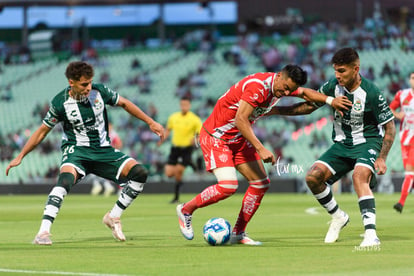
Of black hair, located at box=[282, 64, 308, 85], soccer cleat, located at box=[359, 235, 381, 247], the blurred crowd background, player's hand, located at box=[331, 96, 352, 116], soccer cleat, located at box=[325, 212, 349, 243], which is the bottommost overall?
the blurred crowd background

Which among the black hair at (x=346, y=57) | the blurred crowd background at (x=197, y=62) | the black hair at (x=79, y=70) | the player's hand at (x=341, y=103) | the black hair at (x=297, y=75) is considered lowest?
the blurred crowd background at (x=197, y=62)

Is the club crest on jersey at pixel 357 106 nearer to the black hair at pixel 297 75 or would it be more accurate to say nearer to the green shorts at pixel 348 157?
the green shorts at pixel 348 157

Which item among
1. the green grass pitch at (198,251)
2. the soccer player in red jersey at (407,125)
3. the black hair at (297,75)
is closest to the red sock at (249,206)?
the green grass pitch at (198,251)

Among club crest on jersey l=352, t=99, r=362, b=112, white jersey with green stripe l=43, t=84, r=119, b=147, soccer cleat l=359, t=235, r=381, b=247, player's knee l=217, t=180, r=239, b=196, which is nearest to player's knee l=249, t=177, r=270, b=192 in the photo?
player's knee l=217, t=180, r=239, b=196

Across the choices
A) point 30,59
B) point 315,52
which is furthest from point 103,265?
point 30,59

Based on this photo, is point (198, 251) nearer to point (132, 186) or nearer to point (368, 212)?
point (368, 212)

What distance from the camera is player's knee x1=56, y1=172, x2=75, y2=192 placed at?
34.7ft

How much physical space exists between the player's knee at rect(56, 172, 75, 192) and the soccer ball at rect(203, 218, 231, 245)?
1753 mm

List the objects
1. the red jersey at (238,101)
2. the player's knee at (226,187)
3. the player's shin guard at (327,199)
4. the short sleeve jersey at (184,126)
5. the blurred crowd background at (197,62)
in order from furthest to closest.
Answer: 1. the blurred crowd background at (197,62)
2. the short sleeve jersey at (184,126)
3. the player's shin guard at (327,199)
4. the player's knee at (226,187)
5. the red jersey at (238,101)

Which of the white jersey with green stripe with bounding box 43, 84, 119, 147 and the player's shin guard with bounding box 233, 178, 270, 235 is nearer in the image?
the player's shin guard with bounding box 233, 178, 270, 235

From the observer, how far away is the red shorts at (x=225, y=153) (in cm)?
1035

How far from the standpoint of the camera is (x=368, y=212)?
31.8 ft

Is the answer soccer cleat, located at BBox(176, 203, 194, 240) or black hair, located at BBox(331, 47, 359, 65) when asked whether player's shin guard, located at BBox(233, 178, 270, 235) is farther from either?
black hair, located at BBox(331, 47, 359, 65)

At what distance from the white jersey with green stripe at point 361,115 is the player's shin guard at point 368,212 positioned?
0.81 m
